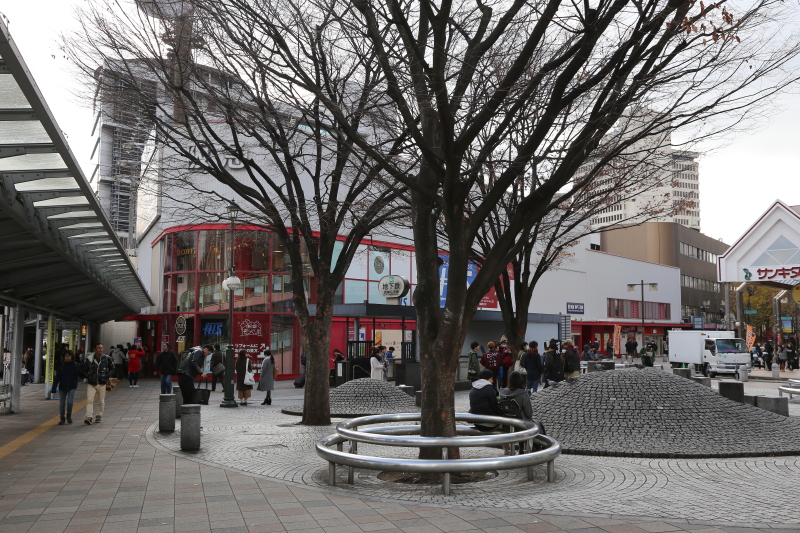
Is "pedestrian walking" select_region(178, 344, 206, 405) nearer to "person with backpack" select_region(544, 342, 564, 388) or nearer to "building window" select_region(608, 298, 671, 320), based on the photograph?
"person with backpack" select_region(544, 342, 564, 388)

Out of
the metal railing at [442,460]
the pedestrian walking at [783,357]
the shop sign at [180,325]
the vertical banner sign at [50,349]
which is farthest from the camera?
the pedestrian walking at [783,357]

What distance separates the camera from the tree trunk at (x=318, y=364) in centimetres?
1434

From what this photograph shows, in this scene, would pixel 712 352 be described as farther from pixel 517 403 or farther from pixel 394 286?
pixel 517 403

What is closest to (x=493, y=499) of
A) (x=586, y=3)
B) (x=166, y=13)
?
(x=586, y=3)

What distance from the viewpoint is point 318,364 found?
14438 millimetres

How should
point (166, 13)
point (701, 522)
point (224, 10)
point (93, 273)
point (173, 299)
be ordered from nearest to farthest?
point (701, 522)
point (224, 10)
point (166, 13)
point (93, 273)
point (173, 299)

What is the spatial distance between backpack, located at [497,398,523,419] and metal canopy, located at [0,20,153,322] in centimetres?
679

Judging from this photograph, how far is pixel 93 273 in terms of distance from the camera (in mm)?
17672

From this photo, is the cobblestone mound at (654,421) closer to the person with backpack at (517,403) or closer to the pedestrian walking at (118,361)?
the person with backpack at (517,403)

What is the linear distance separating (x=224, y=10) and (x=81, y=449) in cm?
727

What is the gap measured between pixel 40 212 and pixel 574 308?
4839cm

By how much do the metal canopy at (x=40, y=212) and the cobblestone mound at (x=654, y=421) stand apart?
8.43 m

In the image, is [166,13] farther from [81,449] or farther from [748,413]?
[748,413]

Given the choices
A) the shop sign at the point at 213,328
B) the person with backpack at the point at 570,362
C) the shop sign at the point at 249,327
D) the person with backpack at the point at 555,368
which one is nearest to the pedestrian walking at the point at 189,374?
the person with backpack at the point at 555,368
